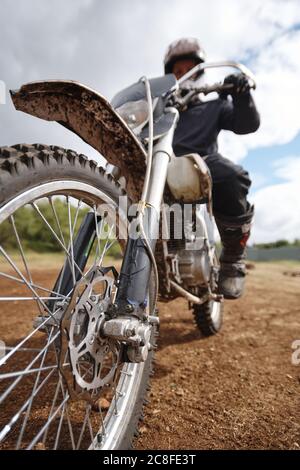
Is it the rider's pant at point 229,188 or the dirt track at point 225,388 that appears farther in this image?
the rider's pant at point 229,188

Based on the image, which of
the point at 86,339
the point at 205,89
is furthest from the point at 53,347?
the point at 205,89

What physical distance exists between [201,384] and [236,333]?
128 centimetres

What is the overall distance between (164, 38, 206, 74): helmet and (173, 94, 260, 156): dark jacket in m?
0.40

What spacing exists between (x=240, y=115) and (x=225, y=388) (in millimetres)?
1939

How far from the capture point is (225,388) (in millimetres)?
1973

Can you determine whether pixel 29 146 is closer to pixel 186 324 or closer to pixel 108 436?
pixel 108 436

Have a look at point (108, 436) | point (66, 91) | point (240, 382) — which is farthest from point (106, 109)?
point (240, 382)

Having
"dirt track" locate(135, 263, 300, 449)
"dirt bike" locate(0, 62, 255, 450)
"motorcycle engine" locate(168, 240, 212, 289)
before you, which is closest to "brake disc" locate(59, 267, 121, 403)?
"dirt bike" locate(0, 62, 255, 450)

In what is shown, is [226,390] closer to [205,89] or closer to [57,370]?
[57,370]

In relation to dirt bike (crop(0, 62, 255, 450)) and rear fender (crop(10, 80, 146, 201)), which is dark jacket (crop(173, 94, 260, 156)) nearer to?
dirt bike (crop(0, 62, 255, 450))

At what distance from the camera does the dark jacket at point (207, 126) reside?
2650mm

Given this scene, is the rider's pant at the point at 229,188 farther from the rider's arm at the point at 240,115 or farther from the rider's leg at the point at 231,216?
the rider's arm at the point at 240,115

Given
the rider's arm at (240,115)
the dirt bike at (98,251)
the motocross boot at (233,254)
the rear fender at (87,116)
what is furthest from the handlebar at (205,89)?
the motocross boot at (233,254)
